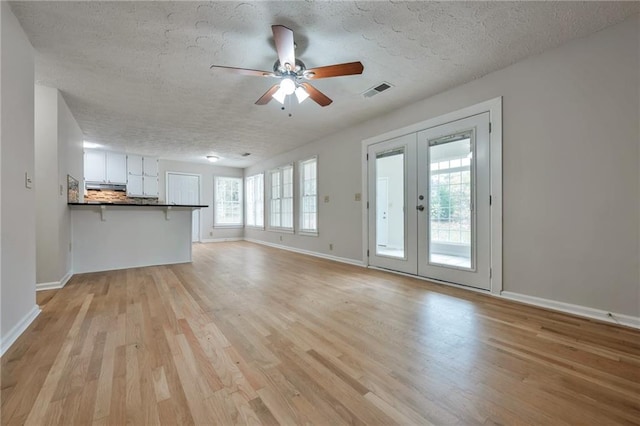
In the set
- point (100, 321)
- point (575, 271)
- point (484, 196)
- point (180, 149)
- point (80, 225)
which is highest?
point (180, 149)

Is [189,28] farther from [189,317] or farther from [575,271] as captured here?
[575,271]

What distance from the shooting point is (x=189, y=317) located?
237 cm

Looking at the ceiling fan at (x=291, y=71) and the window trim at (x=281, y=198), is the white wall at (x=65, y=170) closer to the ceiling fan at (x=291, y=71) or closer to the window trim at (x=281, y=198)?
the ceiling fan at (x=291, y=71)

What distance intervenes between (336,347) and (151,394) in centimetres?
108

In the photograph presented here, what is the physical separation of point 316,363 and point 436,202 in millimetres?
2696

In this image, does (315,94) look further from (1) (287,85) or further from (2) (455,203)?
(2) (455,203)

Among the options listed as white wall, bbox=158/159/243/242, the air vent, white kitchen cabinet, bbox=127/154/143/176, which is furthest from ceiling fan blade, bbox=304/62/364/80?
white wall, bbox=158/159/243/242

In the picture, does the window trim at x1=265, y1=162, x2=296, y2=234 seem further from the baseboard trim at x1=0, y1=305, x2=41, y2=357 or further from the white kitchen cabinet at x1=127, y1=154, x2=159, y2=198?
the baseboard trim at x1=0, y1=305, x2=41, y2=357

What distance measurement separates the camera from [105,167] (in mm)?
6562

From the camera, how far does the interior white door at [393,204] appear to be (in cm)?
386

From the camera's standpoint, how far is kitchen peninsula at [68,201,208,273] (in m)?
4.21

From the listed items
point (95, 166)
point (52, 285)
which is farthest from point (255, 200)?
point (52, 285)

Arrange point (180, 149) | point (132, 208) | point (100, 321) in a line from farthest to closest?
1. point (180, 149)
2. point (132, 208)
3. point (100, 321)

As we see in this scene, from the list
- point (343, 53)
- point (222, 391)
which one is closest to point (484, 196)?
point (343, 53)
